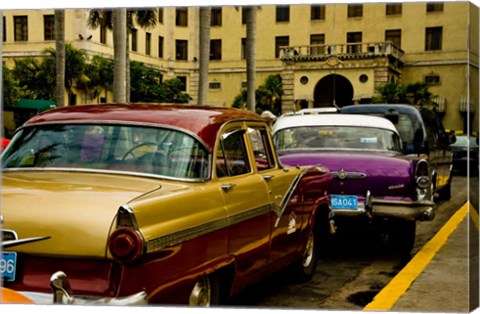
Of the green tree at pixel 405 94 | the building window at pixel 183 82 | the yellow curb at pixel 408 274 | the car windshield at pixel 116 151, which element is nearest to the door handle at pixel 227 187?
the car windshield at pixel 116 151

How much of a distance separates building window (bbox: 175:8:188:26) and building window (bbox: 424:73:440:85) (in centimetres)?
248

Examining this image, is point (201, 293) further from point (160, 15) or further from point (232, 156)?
point (160, 15)

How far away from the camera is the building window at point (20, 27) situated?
20.3 ft

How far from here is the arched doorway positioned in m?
7.97

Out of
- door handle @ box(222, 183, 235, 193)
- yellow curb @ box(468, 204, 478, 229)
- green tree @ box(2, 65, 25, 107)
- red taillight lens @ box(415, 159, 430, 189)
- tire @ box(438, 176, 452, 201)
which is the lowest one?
tire @ box(438, 176, 452, 201)

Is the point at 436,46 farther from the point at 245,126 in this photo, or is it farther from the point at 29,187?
the point at 29,187

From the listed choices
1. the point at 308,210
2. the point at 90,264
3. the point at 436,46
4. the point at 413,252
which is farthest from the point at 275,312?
the point at 436,46

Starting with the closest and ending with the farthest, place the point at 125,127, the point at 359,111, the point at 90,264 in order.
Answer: the point at 90,264 → the point at 125,127 → the point at 359,111

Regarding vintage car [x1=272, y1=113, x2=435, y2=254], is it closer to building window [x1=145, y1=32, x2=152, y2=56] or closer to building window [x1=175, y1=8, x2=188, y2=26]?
building window [x1=175, y1=8, x2=188, y2=26]

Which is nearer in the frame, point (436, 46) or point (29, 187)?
point (29, 187)

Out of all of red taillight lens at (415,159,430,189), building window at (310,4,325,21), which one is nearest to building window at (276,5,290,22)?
building window at (310,4,325,21)

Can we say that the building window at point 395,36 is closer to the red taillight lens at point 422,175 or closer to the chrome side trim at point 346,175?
the red taillight lens at point 422,175

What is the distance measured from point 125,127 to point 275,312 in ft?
5.28

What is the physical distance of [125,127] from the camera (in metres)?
4.19
